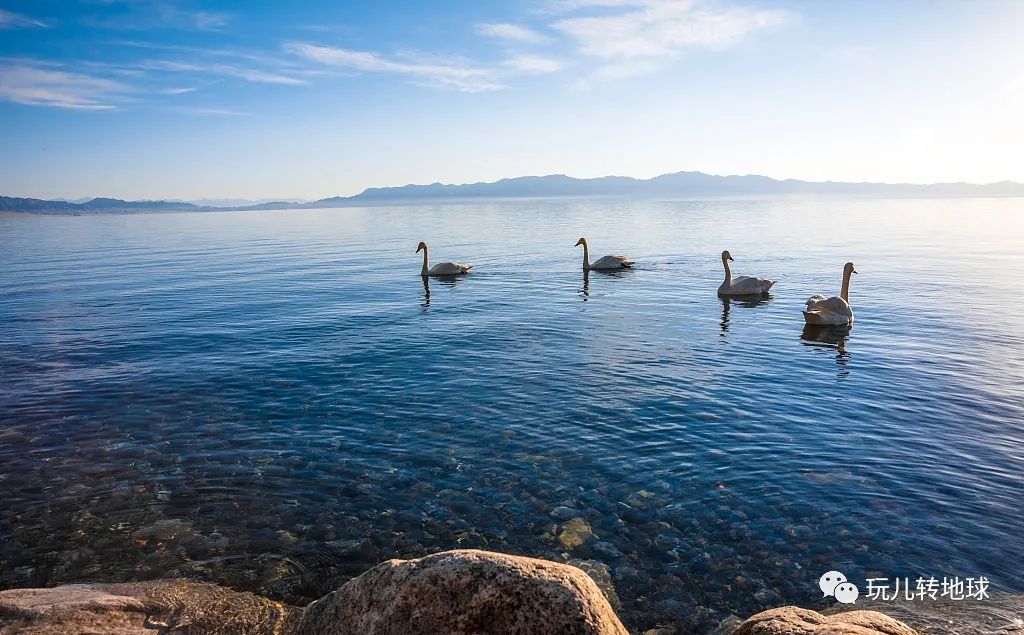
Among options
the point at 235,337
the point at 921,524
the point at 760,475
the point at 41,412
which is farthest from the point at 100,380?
the point at 921,524

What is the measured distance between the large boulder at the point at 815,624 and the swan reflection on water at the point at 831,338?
13916mm

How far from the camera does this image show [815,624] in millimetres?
4672

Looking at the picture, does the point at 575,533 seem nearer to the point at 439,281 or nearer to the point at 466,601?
the point at 466,601

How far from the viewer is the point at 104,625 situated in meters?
6.30

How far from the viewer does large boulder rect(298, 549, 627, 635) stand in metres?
4.17

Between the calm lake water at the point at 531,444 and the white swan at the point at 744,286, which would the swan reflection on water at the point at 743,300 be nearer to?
the white swan at the point at 744,286

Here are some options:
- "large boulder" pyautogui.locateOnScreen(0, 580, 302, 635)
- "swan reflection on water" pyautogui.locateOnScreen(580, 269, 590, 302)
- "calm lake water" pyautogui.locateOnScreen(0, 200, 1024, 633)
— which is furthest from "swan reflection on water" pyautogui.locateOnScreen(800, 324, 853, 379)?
"large boulder" pyautogui.locateOnScreen(0, 580, 302, 635)

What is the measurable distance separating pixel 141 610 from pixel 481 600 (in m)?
4.90

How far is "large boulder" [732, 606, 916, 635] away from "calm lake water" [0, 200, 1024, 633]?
7.81 feet

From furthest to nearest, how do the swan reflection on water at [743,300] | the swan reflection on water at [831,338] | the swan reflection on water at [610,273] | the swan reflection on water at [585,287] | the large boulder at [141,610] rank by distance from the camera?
the swan reflection on water at [610,273] → the swan reflection on water at [585,287] → the swan reflection on water at [743,300] → the swan reflection on water at [831,338] → the large boulder at [141,610]

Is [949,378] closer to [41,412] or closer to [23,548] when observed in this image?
[23,548]

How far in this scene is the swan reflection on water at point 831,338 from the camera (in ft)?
59.7

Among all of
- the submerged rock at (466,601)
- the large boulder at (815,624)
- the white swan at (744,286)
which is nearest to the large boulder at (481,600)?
the submerged rock at (466,601)

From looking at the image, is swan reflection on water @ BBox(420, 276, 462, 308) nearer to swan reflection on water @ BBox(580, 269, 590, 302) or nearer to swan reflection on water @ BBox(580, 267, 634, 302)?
swan reflection on water @ BBox(580, 269, 590, 302)
